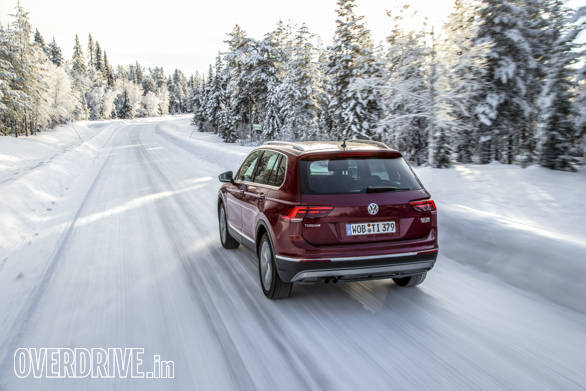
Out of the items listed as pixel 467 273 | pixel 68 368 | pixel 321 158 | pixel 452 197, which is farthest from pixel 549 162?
pixel 68 368

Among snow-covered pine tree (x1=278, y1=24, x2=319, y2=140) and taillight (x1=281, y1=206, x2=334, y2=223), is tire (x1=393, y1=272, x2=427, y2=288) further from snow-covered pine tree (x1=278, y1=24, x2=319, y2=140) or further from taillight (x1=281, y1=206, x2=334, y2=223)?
snow-covered pine tree (x1=278, y1=24, x2=319, y2=140)

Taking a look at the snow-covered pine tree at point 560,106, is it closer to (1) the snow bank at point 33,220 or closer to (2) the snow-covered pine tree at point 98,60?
(1) the snow bank at point 33,220

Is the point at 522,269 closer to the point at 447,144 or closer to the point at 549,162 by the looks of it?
the point at 549,162

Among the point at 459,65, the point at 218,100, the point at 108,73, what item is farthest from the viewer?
the point at 108,73

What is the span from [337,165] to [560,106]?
12.0 meters

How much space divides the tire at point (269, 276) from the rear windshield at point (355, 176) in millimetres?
857

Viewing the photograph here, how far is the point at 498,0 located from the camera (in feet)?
71.4

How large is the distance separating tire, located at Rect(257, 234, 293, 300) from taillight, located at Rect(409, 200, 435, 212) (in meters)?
1.52

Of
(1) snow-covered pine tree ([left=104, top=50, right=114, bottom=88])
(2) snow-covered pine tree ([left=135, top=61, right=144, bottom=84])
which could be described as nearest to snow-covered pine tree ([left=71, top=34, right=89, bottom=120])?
(1) snow-covered pine tree ([left=104, top=50, right=114, bottom=88])

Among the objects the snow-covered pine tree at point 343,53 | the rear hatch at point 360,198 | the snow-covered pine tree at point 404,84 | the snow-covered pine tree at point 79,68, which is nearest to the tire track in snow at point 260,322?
the rear hatch at point 360,198

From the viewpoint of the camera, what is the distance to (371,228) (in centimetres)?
412

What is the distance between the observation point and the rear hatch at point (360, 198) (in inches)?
160

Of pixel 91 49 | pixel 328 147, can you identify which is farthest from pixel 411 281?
pixel 91 49

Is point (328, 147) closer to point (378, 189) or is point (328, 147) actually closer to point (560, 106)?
point (378, 189)
